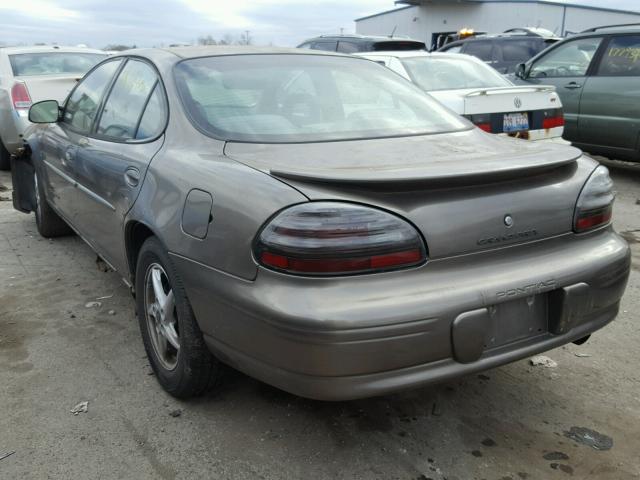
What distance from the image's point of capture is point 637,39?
7.01 metres

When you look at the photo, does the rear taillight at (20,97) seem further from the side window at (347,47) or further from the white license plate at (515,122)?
the side window at (347,47)

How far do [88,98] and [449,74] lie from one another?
386 centimetres

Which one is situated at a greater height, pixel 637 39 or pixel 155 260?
pixel 637 39

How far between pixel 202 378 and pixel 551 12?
114ft

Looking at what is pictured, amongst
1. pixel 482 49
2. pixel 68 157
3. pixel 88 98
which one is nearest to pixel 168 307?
pixel 68 157

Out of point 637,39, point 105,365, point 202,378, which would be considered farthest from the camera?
point 637,39

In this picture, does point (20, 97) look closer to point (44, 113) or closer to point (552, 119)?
point (44, 113)

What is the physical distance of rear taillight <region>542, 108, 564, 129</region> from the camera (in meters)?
6.04

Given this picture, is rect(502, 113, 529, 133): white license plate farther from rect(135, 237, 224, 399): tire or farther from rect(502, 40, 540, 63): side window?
rect(502, 40, 540, 63): side window

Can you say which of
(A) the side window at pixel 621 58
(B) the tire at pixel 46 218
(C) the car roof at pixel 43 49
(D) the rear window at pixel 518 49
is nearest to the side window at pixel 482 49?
(D) the rear window at pixel 518 49

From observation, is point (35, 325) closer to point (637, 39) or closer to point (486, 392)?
point (486, 392)

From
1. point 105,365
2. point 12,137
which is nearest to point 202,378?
point 105,365

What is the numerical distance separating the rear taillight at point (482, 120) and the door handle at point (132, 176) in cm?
356

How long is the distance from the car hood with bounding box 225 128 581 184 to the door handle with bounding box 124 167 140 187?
0.60 metres
